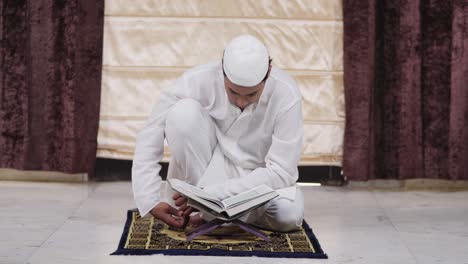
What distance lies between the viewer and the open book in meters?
2.53

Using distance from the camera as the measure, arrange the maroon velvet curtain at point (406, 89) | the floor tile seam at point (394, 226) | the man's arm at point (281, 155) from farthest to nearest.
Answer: the maroon velvet curtain at point (406, 89), the man's arm at point (281, 155), the floor tile seam at point (394, 226)

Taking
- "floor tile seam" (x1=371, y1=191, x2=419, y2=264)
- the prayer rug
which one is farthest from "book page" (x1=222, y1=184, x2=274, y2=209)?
"floor tile seam" (x1=371, y1=191, x2=419, y2=264)

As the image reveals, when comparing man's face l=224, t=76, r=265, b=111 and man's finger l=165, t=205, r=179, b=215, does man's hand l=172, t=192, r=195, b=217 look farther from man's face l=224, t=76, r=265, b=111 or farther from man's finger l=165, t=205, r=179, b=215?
man's face l=224, t=76, r=265, b=111

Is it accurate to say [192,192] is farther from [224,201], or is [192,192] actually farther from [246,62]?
[246,62]

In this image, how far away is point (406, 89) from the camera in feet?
13.3

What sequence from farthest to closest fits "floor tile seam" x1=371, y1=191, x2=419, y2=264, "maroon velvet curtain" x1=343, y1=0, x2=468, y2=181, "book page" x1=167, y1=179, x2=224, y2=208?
"maroon velvet curtain" x1=343, y1=0, x2=468, y2=181 < "floor tile seam" x1=371, y1=191, x2=419, y2=264 < "book page" x1=167, y1=179, x2=224, y2=208

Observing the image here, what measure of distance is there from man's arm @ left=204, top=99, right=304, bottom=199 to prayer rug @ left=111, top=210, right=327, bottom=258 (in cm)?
17

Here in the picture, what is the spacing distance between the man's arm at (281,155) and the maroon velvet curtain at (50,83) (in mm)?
1482

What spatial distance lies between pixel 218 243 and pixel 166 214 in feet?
0.62

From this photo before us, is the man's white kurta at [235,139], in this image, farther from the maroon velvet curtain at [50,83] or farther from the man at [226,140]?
the maroon velvet curtain at [50,83]

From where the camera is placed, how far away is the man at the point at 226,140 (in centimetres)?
274

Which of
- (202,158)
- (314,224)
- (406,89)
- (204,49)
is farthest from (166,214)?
(406,89)

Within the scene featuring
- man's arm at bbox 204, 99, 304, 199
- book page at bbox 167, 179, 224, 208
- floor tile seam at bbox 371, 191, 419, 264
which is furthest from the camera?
man's arm at bbox 204, 99, 304, 199

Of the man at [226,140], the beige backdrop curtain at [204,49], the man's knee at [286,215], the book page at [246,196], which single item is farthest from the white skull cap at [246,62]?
the beige backdrop curtain at [204,49]
